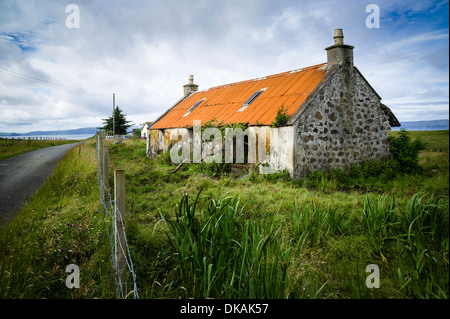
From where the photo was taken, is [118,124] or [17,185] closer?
[17,185]

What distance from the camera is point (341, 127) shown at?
38.6ft

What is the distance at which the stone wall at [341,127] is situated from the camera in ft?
35.9

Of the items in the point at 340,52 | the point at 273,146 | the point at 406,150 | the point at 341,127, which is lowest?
the point at 406,150

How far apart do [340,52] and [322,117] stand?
2841 mm

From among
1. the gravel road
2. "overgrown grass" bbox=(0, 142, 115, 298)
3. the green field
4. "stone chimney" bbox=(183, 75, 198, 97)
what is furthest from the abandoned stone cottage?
"stone chimney" bbox=(183, 75, 198, 97)

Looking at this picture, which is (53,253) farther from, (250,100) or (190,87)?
(190,87)

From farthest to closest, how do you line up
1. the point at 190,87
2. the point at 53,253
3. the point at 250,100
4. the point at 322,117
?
the point at 190,87, the point at 250,100, the point at 322,117, the point at 53,253

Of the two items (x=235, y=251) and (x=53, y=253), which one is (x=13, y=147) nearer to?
(x=53, y=253)

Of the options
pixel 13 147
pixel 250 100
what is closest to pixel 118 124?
pixel 13 147

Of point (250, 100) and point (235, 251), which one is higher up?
point (250, 100)

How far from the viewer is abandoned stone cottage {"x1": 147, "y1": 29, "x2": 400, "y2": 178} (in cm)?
1092

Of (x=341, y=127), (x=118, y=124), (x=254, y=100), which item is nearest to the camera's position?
(x=341, y=127)
